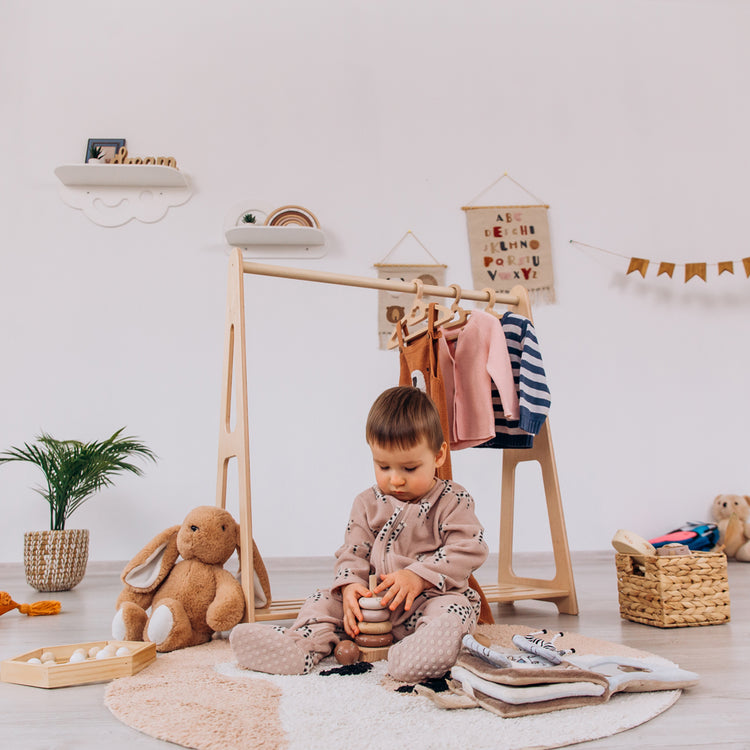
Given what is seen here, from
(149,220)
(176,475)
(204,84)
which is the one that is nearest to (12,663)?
(176,475)

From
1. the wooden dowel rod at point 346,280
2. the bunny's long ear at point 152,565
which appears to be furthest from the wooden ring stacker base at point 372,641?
the wooden dowel rod at point 346,280

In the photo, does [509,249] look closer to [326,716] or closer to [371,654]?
[371,654]

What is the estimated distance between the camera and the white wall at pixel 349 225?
2.82 meters

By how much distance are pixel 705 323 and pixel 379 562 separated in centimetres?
243

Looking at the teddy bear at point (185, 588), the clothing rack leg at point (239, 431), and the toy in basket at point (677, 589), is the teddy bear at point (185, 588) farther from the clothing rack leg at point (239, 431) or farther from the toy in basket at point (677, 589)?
the toy in basket at point (677, 589)

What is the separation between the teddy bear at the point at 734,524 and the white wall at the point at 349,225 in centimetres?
10

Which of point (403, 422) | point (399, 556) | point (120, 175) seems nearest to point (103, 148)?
point (120, 175)

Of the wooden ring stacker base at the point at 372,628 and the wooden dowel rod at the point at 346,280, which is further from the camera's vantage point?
the wooden dowel rod at the point at 346,280

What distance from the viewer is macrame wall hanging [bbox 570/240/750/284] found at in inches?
119

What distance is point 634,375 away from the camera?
3.04 metres

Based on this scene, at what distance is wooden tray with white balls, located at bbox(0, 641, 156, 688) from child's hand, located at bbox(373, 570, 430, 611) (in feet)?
1.40

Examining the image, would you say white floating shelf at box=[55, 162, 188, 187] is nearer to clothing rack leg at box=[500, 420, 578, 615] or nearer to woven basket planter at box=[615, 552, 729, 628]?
clothing rack leg at box=[500, 420, 578, 615]

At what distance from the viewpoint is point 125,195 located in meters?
2.93

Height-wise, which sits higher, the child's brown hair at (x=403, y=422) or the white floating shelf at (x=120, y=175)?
the white floating shelf at (x=120, y=175)
